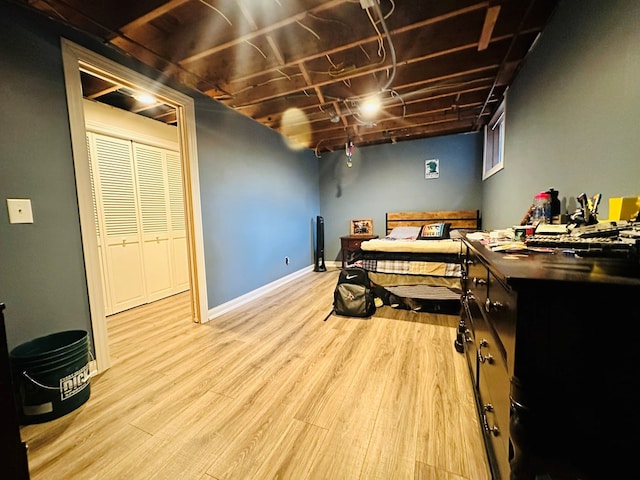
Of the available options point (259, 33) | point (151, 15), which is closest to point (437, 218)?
point (259, 33)

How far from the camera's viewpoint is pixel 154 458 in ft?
3.78

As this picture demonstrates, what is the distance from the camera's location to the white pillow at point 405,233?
4.29 meters

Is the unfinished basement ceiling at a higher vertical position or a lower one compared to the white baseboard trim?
higher

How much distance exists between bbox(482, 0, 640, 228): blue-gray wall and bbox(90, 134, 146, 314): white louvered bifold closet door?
166 inches

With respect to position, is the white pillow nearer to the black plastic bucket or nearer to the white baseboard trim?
the white baseboard trim

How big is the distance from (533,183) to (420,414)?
198 cm

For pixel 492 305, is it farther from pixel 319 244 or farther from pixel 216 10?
pixel 319 244

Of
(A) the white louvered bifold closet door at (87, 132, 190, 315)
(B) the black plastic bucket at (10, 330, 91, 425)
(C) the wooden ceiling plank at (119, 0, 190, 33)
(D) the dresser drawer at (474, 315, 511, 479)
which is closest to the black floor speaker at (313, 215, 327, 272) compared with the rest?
(A) the white louvered bifold closet door at (87, 132, 190, 315)

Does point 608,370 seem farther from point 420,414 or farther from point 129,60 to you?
point 129,60

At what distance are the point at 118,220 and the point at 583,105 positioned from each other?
14.0ft

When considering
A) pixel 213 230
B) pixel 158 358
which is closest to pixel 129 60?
pixel 213 230

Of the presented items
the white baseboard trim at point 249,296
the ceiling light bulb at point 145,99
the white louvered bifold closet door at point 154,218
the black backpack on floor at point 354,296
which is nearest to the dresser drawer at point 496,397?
the black backpack on floor at point 354,296

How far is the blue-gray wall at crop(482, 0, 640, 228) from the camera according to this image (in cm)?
106

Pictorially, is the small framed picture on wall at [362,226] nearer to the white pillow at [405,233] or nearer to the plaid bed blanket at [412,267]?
the white pillow at [405,233]
